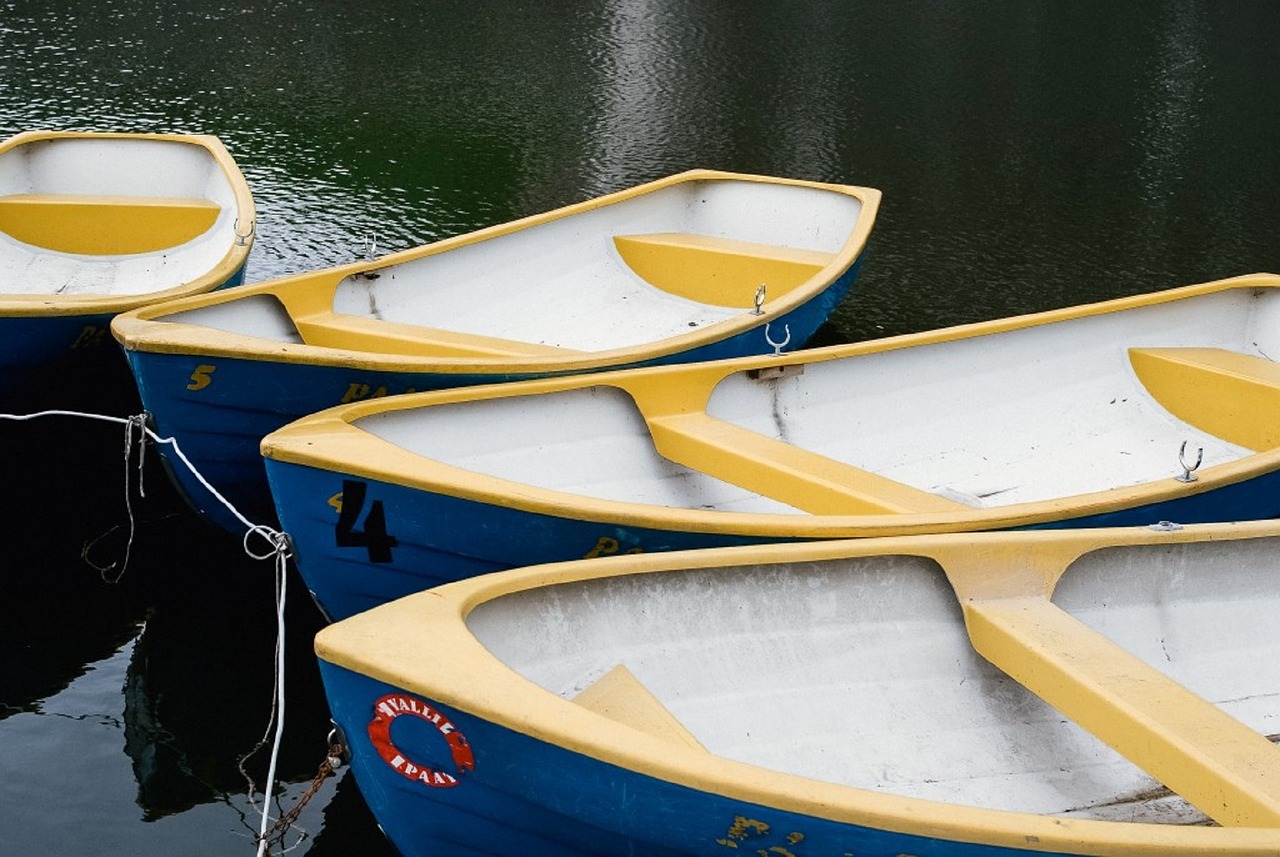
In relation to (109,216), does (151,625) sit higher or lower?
lower

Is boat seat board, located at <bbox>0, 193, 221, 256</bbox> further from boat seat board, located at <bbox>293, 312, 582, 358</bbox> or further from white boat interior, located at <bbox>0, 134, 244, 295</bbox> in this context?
boat seat board, located at <bbox>293, 312, 582, 358</bbox>

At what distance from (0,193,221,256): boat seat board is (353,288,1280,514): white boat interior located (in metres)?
3.90

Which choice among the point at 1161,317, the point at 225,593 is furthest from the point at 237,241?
the point at 1161,317

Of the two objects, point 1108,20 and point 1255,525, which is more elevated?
point 1108,20

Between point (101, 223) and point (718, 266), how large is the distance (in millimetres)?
3880

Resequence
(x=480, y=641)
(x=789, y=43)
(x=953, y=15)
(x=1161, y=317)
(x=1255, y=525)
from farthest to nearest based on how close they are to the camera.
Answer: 1. (x=953, y=15)
2. (x=789, y=43)
3. (x=1161, y=317)
4. (x=1255, y=525)
5. (x=480, y=641)

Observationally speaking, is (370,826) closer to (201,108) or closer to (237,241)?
(237,241)

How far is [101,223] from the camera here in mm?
8312

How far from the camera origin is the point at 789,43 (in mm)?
19484

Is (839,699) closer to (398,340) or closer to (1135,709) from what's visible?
(1135,709)

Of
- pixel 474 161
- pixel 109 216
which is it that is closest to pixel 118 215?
pixel 109 216

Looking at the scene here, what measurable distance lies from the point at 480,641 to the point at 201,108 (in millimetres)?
12266

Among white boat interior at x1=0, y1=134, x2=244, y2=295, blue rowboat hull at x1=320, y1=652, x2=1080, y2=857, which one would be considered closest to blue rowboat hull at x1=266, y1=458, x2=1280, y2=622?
blue rowboat hull at x1=320, y1=652, x2=1080, y2=857

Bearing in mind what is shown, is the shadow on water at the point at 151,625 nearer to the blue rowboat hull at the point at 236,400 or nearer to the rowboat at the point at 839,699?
the blue rowboat hull at the point at 236,400
